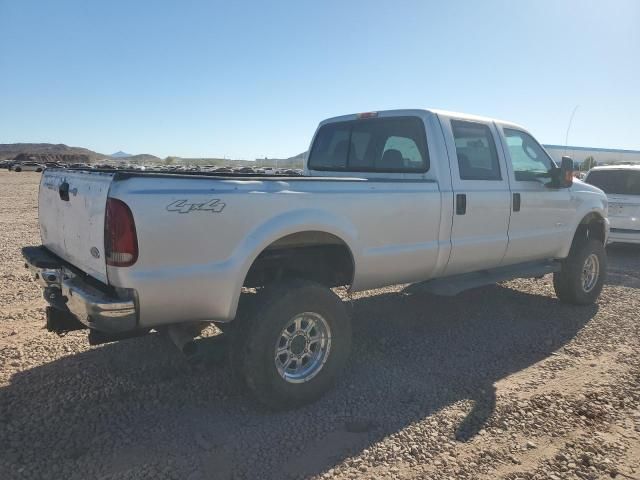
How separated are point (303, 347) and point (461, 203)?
1.96 m

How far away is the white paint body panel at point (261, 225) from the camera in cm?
285

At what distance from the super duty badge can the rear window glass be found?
8850mm

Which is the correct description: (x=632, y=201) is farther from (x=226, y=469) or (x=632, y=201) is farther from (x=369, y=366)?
(x=226, y=469)

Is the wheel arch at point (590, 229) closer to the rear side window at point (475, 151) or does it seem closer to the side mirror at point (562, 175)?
the side mirror at point (562, 175)

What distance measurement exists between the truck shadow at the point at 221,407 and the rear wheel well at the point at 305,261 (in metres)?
0.81

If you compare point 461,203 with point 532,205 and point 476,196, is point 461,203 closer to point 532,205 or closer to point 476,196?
point 476,196

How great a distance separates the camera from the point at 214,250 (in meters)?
3.02

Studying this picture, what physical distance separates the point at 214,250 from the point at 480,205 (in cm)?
270

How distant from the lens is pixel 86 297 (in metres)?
2.86

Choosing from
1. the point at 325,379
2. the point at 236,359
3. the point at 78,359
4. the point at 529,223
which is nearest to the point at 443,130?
the point at 529,223

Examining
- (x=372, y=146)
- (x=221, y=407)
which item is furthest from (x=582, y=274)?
(x=221, y=407)

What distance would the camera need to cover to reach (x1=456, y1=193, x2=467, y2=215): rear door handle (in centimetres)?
445

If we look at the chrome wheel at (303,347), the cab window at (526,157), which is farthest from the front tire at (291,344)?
the cab window at (526,157)

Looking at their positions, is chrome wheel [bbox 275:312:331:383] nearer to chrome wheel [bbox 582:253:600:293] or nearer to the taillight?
the taillight
